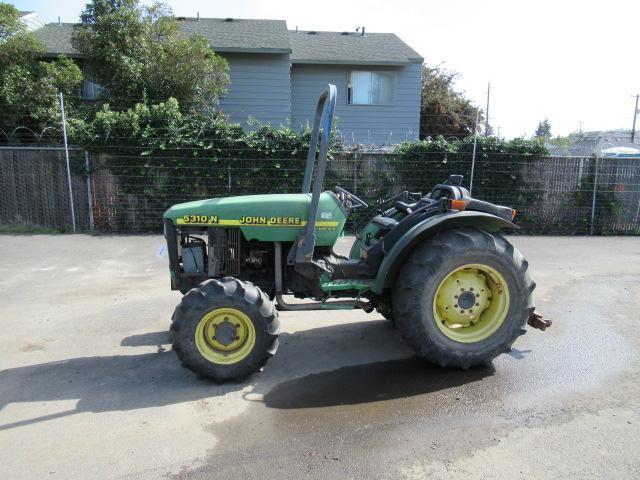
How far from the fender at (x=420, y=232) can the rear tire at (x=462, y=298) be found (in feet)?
0.20

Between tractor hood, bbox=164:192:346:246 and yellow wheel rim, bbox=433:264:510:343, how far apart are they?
113 cm

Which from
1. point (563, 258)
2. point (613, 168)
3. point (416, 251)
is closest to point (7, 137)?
point (416, 251)

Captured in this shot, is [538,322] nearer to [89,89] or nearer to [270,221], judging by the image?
[270,221]

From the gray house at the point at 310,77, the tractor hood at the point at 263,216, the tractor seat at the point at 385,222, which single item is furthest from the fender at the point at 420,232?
the gray house at the point at 310,77

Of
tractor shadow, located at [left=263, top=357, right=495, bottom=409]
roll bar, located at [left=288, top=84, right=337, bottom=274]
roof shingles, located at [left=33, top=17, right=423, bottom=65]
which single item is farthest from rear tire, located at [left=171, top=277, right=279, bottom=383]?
roof shingles, located at [left=33, top=17, right=423, bottom=65]

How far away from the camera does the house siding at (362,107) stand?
15.6m

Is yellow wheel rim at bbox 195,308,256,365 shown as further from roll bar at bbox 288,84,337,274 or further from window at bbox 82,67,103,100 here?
window at bbox 82,67,103,100

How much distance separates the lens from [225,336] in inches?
149

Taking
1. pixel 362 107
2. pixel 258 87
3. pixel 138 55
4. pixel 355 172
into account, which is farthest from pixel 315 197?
pixel 362 107

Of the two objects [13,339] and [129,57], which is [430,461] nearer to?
[13,339]

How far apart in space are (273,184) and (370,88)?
23.0 ft

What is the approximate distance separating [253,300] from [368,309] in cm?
126

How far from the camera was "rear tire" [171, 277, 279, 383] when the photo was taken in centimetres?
367

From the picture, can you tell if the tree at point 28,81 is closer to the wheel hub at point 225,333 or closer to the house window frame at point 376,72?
the house window frame at point 376,72
